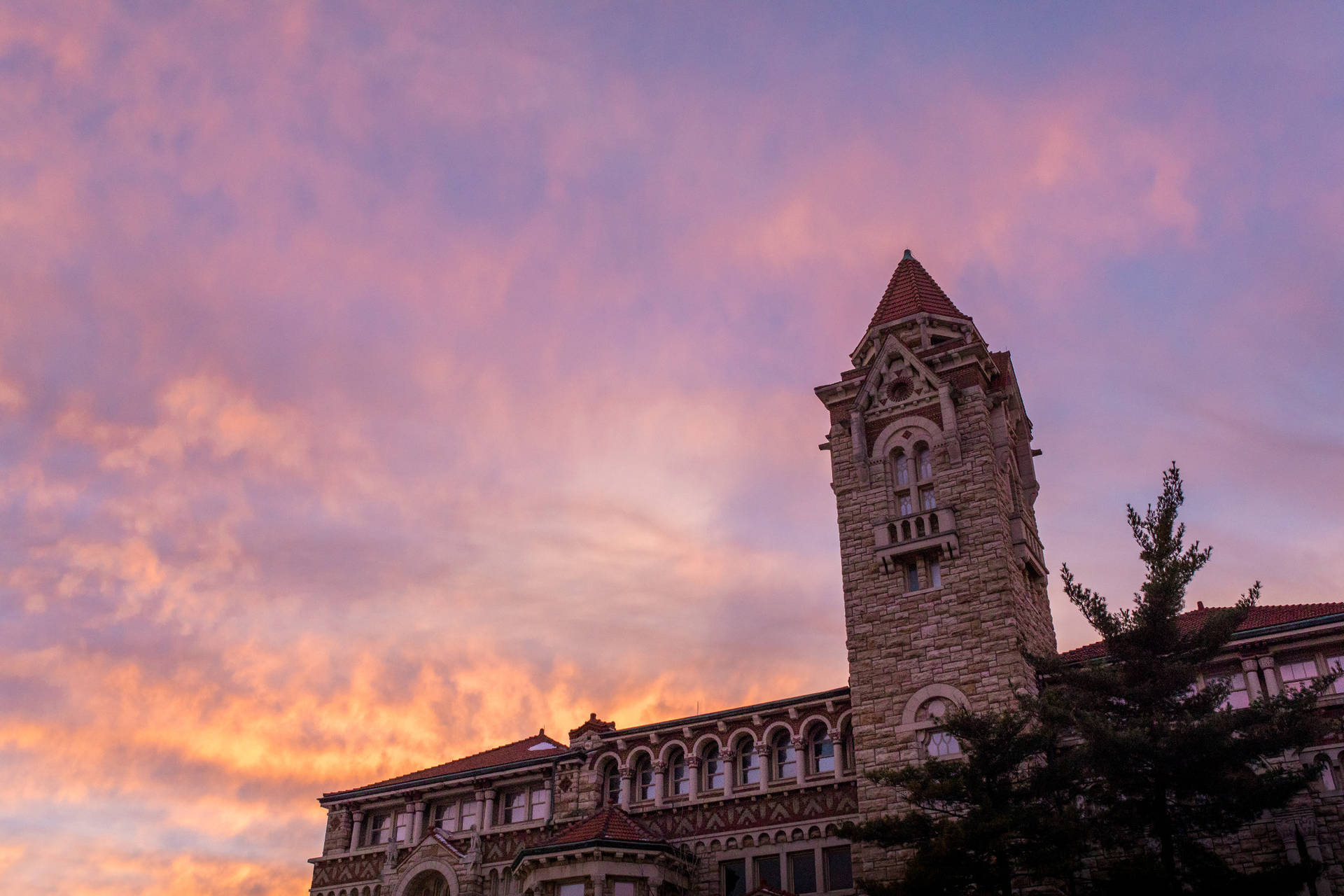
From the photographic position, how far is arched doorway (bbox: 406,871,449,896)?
38.3m

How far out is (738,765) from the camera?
35719mm

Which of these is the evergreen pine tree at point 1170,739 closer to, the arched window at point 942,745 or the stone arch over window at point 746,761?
the arched window at point 942,745

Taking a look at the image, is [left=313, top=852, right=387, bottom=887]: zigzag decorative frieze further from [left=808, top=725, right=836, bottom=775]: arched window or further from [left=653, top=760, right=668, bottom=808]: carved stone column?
[left=808, top=725, right=836, bottom=775]: arched window

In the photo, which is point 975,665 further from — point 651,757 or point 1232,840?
point 651,757

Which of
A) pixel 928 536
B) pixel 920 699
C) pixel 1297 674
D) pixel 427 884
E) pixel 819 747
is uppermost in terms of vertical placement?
pixel 928 536

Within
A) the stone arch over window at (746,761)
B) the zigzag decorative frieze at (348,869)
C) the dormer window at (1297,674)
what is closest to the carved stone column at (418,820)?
the zigzag decorative frieze at (348,869)

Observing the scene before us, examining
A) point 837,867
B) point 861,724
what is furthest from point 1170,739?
point 837,867

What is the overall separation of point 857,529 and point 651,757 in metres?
10.2

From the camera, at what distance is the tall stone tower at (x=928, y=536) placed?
3161 cm

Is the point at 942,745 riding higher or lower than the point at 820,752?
lower

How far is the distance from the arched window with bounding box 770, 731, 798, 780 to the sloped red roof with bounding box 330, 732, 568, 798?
8.25 m

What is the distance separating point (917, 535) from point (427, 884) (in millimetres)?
20669

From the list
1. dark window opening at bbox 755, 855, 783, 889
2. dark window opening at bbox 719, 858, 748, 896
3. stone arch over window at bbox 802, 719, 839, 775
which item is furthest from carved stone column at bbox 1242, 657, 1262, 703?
dark window opening at bbox 719, 858, 748, 896

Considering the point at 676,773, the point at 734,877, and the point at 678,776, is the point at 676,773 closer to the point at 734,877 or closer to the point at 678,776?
the point at 678,776
